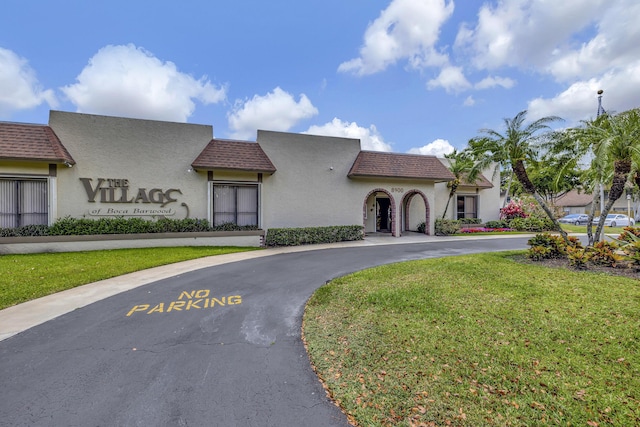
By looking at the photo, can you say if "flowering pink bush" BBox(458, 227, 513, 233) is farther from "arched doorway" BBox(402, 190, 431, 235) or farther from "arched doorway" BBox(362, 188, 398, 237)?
"arched doorway" BBox(362, 188, 398, 237)

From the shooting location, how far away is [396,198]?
1786 centimetres

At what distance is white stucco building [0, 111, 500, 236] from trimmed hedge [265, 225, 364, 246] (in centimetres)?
126

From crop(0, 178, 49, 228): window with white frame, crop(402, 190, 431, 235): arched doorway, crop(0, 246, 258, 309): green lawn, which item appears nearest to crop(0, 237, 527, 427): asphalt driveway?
crop(0, 246, 258, 309): green lawn

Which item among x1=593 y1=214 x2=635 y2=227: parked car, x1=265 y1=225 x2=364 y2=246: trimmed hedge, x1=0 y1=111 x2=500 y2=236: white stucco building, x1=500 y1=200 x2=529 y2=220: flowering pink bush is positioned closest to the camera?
x1=0 y1=111 x2=500 y2=236: white stucco building

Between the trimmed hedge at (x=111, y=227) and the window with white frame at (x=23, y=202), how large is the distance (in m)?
0.64

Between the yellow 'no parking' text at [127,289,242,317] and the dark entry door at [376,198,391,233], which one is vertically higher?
the dark entry door at [376,198,391,233]

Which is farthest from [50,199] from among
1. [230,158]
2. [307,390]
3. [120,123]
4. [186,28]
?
[307,390]

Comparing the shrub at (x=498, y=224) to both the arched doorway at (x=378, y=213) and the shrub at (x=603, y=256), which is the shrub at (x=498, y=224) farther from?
the shrub at (x=603, y=256)

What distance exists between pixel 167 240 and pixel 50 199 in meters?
5.09

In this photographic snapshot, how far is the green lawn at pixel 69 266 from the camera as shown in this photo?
6661mm

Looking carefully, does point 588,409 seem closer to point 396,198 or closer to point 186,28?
point 396,198

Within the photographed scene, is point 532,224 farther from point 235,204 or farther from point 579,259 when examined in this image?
Answer: point 235,204

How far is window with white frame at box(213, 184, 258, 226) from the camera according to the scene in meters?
14.7

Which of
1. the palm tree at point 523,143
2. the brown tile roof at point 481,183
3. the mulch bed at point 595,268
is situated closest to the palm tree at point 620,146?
the palm tree at point 523,143
